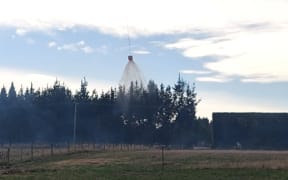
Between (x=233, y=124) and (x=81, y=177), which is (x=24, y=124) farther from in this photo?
(x=81, y=177)

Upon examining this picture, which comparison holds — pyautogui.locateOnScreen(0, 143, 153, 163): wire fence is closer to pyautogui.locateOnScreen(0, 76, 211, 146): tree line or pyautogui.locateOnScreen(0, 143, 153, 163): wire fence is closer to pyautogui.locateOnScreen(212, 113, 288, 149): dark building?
pyautogui.locateOnScreen(212, 113, 288, 149): dark building

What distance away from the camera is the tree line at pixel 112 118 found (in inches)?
4803

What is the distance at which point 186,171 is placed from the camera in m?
35.1

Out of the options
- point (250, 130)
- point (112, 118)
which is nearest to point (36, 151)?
point (250, 130)

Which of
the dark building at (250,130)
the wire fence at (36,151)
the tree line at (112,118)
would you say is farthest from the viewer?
the tree line at (112,118)

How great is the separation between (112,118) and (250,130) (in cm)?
3452

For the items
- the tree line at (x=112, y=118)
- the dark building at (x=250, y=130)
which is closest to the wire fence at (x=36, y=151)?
the dark building at (x=250, y=130)

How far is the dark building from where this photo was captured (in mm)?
95562

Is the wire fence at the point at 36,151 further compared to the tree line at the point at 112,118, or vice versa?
the tree line at the point at 112,118

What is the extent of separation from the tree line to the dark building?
71.1ft

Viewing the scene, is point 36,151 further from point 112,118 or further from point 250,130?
point 112,118

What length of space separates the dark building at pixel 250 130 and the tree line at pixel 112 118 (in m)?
21.7

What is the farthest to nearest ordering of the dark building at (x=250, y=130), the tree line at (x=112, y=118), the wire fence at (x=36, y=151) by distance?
the tree line at (x=112, y=118)
the dark building at (x=250, y=130)
the wire fence at (x=36, y=151)

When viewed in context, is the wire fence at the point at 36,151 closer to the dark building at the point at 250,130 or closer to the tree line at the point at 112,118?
the dark building at the point at 250,130
